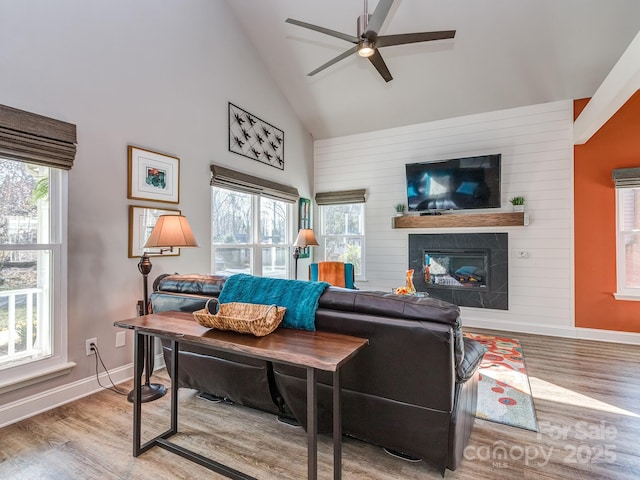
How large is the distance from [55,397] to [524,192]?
17.7 ft

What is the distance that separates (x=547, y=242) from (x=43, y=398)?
17.8 ft

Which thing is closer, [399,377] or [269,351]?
[269,351]

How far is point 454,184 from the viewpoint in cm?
477

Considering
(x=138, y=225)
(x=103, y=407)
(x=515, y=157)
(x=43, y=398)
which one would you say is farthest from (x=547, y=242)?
(x=43, y=398)

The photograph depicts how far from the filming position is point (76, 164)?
8.40 feet

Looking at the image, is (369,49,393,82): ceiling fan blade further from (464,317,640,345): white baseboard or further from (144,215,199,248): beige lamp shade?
(464,317,640,345): white baseboard

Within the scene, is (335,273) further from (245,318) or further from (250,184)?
(245,318)

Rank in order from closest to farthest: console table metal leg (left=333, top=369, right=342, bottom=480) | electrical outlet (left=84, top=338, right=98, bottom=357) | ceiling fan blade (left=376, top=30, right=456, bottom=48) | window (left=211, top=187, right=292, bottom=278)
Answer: console table metal leg (left=333, top=369, right=342, bottom=480) → electrical outlet (left=84, top=338, right=98, bottom=357) → ceiling fan blade (left=376, top=30, right=456, bottom=48) → window (left=211, top=187, right=292, bottom=278)

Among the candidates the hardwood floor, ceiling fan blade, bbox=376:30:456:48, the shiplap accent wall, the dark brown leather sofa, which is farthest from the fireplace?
the dark brown leather sofa

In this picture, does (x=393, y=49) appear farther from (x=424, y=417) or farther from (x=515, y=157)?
(x=424, y=417)

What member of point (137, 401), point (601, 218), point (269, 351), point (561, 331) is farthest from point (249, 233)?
point (601, 218)

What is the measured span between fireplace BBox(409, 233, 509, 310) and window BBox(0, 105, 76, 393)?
4.28 metres

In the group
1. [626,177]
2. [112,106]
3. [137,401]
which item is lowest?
[137,401]

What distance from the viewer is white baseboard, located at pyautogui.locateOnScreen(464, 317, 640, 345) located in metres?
3.97
